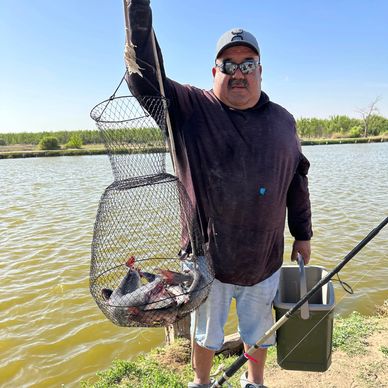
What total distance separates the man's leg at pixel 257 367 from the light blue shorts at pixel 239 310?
18 centimetres

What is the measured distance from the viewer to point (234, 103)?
2.53 metres

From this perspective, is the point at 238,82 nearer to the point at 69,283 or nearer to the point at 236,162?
the point at 236,162

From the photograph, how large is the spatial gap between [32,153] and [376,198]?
42.4m

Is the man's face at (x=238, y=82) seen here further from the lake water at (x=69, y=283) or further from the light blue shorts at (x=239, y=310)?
the lake water at (x=69, y=283)

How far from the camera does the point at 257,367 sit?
3.03 meters

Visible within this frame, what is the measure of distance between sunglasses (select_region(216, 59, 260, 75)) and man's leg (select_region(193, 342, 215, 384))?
78.9 inches

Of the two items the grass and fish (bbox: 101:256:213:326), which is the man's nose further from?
the grass

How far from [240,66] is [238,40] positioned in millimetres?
159

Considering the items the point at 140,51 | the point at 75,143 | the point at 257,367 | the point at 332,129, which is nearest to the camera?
the point at 140,51

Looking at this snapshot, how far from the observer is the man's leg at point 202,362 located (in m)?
2.88

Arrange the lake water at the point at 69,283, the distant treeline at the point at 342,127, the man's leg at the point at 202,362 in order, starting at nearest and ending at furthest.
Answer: the man's leg at the point at 202,362, the lake water at the point at 69,283, the distant treeline at the point at 342,127

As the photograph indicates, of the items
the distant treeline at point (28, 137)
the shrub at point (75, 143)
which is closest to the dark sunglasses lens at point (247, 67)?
the shrub at point (75, 143)

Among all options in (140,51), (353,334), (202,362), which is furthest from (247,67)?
(353,334)

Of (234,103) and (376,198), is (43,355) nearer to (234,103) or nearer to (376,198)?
(234,103)
